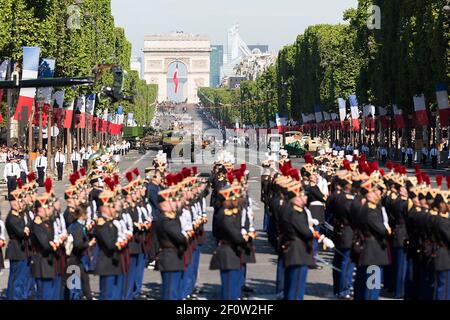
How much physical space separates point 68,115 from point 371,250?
5581 centimetres

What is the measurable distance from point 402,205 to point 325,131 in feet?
378

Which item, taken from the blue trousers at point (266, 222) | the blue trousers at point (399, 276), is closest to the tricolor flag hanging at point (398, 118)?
the blue trousers at point (266, 222)

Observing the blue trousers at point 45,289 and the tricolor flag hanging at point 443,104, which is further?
the tricolor flag hanging at point 443,104

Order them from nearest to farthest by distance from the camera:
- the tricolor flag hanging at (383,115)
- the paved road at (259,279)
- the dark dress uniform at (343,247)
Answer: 1. the dark dress uniform at (343,247)
2. the paved road at (259,279)
3. the tricolor flag hanging at (383,115)

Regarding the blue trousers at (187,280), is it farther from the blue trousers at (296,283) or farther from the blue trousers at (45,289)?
the blue trousers at (45,289)

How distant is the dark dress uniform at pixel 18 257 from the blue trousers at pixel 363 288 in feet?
15.9

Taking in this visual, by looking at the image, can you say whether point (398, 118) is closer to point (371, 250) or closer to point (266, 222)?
point (266, 222)

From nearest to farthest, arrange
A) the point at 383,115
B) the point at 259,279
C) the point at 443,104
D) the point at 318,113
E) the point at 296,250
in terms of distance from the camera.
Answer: the point at 296,250 → the point at 259,279 → the point at 443,104 → the point at 383,115 → the point at 318,113

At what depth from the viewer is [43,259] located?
18.6m

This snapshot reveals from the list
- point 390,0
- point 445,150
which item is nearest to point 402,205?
point 445,150

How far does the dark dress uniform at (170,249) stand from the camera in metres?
18.4

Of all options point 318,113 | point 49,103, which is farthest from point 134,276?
point 318,113

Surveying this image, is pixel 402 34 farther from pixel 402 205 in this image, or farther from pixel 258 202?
pixel 402 205

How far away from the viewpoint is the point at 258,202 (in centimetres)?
4531
